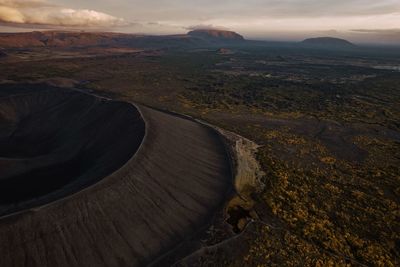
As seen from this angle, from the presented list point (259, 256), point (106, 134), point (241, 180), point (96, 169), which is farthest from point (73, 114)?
point (259, 256)

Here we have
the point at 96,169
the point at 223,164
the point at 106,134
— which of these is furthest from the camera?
the point at 106,134

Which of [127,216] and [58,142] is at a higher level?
[127,216]

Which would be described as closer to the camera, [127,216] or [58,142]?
[127,216]

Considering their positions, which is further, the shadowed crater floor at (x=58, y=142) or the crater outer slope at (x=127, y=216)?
the shadowed crater floor at (x=58, y=142)

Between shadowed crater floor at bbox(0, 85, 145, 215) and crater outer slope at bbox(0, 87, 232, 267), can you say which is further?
shadowed crater floor at bbox(0, 85, 145, 215)

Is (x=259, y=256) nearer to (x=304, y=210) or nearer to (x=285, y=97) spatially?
(x=304, y=210)
